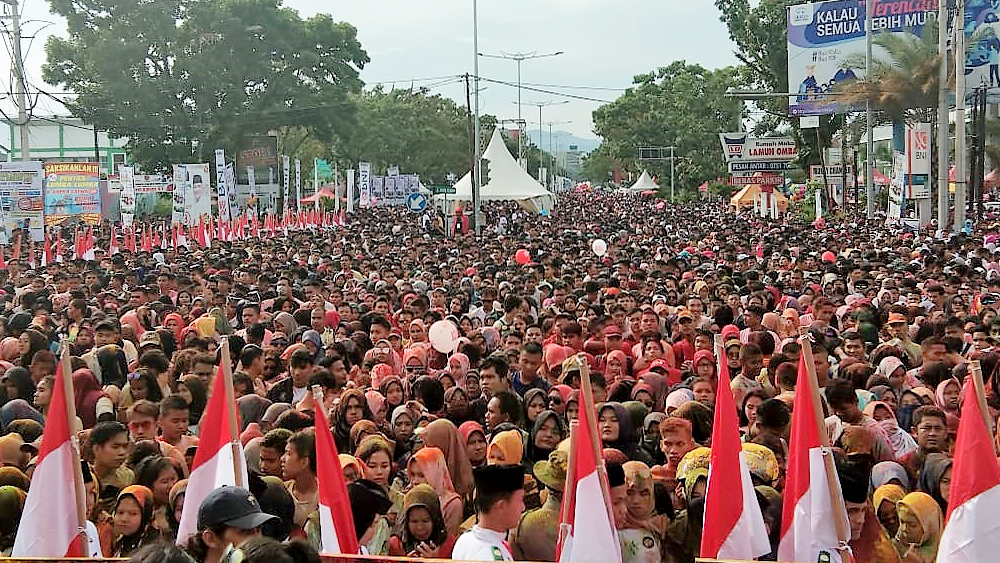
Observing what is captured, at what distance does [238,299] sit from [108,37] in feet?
145

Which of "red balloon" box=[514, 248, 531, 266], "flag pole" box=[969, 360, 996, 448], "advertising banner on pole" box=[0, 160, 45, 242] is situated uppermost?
"advertising banner on pole" box=[0, 160, 45, 242]

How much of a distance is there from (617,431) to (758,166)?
143 feet

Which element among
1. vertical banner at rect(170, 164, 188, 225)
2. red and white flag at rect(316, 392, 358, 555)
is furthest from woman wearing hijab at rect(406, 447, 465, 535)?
vertical banner at rect(170, 164, 188, 225)

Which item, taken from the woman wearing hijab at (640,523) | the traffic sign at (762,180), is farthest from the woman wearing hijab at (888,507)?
the traffic sign at (762,180)

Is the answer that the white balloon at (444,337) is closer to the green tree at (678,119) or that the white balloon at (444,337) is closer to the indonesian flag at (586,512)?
the indonesian flag at (586,512)

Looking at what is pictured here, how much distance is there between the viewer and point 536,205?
203 feet

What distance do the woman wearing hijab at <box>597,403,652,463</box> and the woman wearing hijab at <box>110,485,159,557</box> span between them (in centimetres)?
243

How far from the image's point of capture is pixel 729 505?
4.99 m

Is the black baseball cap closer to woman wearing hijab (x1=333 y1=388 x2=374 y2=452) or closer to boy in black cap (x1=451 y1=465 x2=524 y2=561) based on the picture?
boy in black cap (x1=451 y1=465 x2=524 y2=561)

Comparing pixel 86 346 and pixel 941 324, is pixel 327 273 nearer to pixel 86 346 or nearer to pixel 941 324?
pixel 86 346

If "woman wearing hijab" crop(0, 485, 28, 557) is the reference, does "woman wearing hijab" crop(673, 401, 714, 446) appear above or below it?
above

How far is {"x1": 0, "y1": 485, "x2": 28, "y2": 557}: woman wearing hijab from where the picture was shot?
548 centimetres

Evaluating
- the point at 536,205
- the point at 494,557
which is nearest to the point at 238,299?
the point at 494,557

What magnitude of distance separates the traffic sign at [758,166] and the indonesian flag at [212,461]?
44816 millimetres
